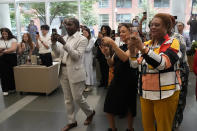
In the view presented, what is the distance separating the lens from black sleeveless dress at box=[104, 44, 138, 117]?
2.10 m

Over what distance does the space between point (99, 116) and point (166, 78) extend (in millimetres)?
1836

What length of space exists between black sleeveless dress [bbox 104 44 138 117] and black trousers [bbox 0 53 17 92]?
286 centimetres

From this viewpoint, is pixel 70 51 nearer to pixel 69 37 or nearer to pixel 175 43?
pixel 69 37

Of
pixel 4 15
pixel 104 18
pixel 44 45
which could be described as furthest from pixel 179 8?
pixel 4 15

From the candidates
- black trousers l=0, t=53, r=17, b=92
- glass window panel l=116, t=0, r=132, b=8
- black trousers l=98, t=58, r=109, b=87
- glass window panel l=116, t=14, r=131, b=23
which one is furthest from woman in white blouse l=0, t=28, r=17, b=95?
glass window panel l=116, t=0, r=132, b=8

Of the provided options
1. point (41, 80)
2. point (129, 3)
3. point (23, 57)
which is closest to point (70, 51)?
point (41, 80)

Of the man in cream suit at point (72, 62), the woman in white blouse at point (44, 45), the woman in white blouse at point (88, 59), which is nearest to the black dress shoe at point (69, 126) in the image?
the man in cream suit at point (72, 62)

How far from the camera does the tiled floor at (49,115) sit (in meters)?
2.69

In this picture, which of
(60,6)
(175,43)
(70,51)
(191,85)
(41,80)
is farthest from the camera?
(60,6)

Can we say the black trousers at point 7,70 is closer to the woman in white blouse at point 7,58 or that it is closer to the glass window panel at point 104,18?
the woman in white blouse at point 7,58

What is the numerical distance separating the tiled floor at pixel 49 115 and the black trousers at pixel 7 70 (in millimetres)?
287

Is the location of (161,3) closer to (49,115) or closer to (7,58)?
(7,58)

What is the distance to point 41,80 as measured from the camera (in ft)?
12.8

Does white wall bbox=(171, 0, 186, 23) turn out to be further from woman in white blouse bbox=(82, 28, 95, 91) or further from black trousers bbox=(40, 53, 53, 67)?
black trousers bbox=(40, 53, 53, 67)
